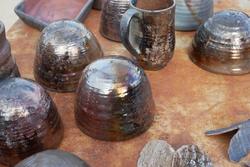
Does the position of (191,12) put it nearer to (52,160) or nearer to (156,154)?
(156,154)

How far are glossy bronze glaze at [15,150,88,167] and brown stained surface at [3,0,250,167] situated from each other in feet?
0.29

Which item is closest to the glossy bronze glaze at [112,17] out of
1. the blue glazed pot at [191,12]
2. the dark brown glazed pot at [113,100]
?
the blue glazed pot at [191,12]

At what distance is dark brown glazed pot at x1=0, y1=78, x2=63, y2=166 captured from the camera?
591mm

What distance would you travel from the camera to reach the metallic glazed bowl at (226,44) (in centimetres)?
80

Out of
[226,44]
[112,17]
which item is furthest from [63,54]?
[226,44]

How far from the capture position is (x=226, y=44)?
0.80m

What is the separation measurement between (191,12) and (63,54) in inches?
13.9

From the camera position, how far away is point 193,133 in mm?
687

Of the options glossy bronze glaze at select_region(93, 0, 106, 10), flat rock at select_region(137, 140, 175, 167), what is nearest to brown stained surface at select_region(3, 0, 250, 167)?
A: flat rock at select_region(137, 140, 175, 167)

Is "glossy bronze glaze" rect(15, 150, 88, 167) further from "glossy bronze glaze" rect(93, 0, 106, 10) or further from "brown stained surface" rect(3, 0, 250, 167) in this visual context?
"glossy bronze glaze" rect(93, 0, 106, 10)

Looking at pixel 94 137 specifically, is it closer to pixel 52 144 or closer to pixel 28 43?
pixel 52 144

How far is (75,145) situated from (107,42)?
1.08 feet

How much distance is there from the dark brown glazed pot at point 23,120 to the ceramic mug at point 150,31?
0.78ft

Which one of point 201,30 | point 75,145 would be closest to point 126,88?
point 75,145
